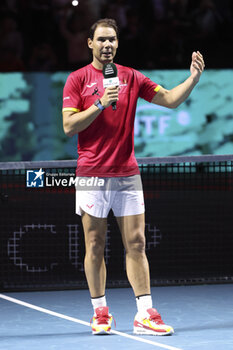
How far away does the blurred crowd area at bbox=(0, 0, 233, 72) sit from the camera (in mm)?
13078

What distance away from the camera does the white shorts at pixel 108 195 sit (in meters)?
5.43

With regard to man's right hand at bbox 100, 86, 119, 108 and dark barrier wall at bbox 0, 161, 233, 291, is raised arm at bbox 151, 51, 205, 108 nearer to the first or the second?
man's right hand at bbox 100, 86, 119, 108

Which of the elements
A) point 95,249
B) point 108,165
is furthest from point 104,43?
point 95,249

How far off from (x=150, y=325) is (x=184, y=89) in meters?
1.55

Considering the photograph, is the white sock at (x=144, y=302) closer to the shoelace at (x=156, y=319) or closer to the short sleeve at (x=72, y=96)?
the shoelace at (x=156, y=319)

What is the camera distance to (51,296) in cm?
675

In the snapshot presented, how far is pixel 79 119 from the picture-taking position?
5.25 m

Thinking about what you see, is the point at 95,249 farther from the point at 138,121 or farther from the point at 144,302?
the point at 138,121

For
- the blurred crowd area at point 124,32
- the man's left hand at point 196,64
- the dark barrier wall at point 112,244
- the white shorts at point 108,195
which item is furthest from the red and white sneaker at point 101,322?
the blurred crowd area at point 124,32

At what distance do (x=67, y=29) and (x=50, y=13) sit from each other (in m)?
0.44

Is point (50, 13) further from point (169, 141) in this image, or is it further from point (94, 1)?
point (169, 141)

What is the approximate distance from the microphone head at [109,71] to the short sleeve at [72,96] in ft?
1.05

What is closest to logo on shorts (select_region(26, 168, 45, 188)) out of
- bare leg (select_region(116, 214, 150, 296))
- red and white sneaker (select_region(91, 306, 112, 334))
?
bare leg (select_region(116, 214, 150, 296))

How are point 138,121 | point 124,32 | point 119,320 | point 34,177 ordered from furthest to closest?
point 138,121, point 124,32, point 34,177, point 119,320
